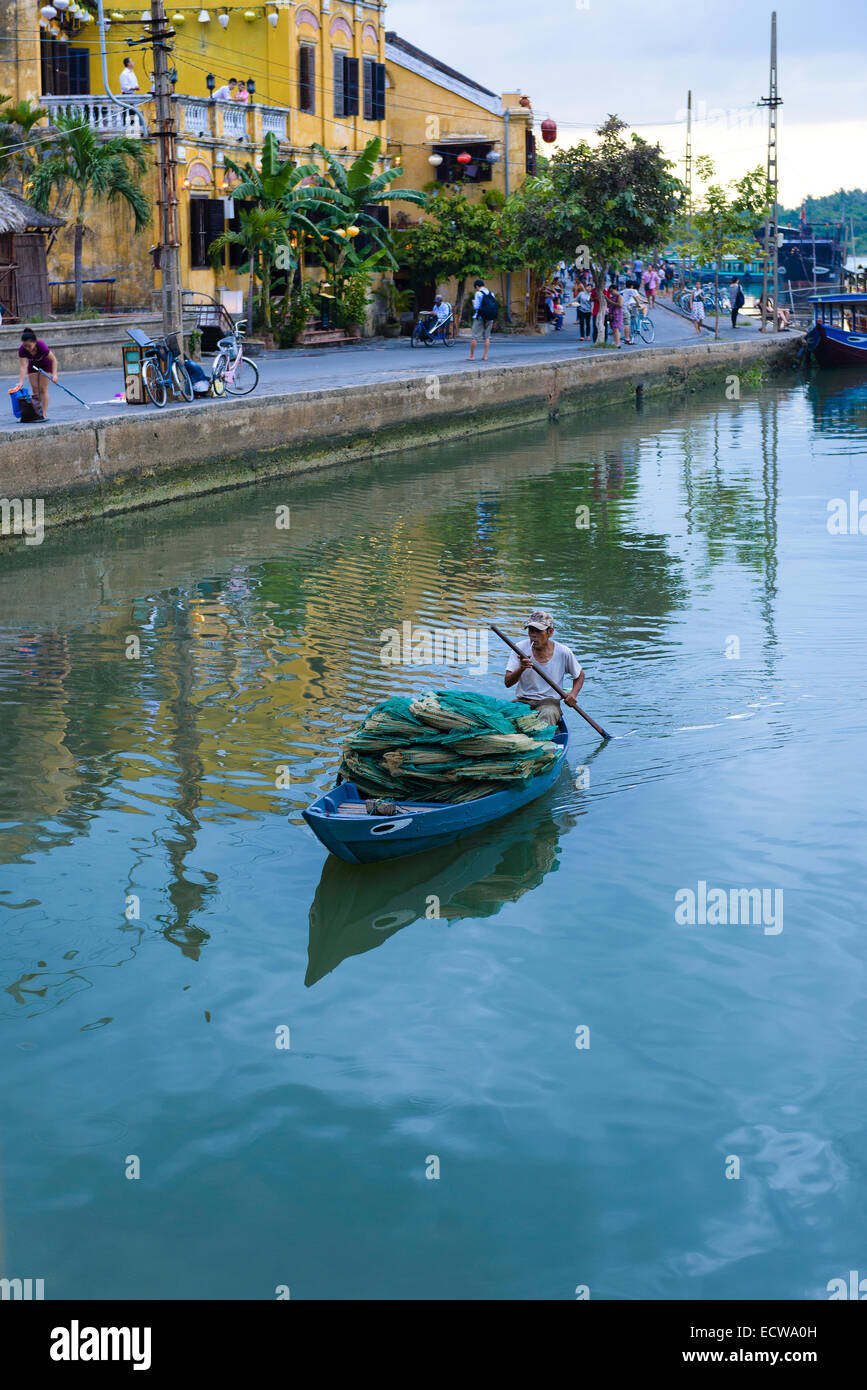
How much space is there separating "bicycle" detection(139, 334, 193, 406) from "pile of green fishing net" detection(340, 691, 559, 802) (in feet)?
45.7

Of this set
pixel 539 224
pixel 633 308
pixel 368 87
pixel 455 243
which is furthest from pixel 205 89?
pixel 633 308

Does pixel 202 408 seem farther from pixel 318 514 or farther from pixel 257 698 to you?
pixel 257 698

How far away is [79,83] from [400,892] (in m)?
32.3

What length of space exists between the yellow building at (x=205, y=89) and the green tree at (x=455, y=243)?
2.63m

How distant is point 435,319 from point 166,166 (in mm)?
15396

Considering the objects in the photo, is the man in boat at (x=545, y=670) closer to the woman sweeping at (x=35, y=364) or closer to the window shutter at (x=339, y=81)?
the woman sweeping at (x=35, y=364)

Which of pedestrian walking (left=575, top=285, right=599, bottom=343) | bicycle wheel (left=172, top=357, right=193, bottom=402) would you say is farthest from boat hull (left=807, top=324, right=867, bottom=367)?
bicycle wheel (left=172, top=357, right=193, bottom=402)

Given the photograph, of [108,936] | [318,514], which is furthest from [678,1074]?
[318,514]

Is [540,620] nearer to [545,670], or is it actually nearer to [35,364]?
[545,670]

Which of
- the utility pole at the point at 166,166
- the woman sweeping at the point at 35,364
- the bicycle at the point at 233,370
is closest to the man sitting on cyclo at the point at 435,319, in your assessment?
the bicycle at the point at 233,370

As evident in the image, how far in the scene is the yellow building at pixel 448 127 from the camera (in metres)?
43.0

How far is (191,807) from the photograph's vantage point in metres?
10.4

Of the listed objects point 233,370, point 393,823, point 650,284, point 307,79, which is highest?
point 307,79

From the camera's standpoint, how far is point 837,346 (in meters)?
47.3
